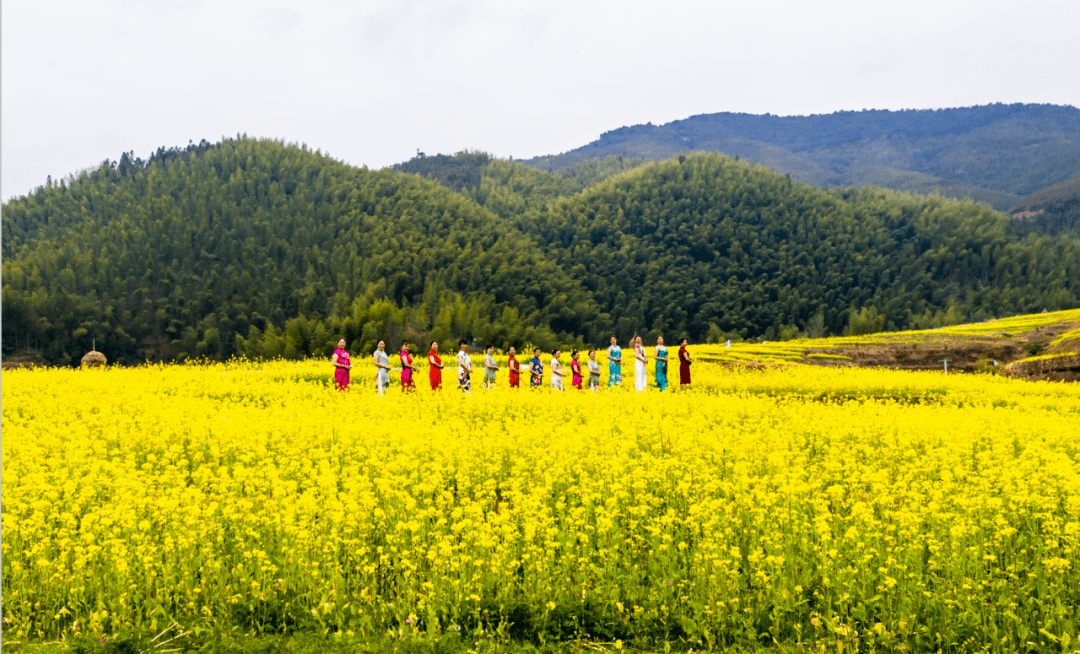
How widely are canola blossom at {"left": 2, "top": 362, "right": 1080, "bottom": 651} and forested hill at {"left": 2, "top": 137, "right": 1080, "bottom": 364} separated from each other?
72.3m

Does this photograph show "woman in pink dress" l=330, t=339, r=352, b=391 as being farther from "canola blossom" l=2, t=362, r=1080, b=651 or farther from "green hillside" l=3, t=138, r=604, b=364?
"green hillside" l=3, t=138, r=604, b=364

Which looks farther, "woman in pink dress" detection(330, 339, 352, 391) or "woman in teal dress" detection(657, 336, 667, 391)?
"woman in teal dress" detection(657, 336, 667, 391)

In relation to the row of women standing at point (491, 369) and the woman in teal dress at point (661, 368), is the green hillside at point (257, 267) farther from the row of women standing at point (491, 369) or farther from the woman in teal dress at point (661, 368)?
the woman in teal dress at point (661, 368)

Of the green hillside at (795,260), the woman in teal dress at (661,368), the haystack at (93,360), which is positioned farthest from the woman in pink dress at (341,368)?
the green hillside at (795,260)

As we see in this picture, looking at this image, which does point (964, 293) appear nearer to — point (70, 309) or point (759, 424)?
point (759, 424)

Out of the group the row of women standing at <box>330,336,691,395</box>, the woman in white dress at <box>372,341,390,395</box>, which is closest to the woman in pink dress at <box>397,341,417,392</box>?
the row of women standing at <box>330,336,691,395</box>

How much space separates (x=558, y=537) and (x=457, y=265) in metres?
133

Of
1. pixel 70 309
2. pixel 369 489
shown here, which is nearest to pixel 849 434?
pixel 369 489

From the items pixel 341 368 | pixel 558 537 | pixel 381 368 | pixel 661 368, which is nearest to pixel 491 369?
pixel 381 368

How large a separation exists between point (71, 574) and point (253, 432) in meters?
6.35

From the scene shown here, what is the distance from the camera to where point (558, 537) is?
24.5 feet

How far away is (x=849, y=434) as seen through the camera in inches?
515

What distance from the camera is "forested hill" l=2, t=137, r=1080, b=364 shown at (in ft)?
365

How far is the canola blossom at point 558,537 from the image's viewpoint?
6.10 m
